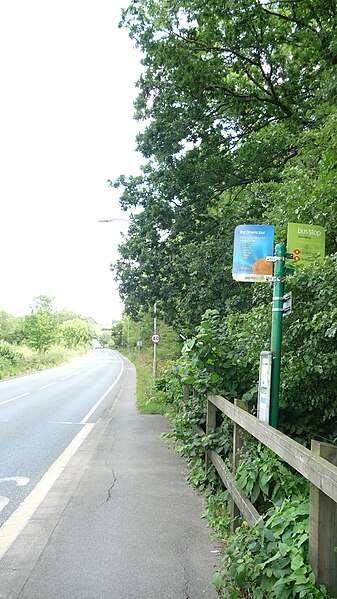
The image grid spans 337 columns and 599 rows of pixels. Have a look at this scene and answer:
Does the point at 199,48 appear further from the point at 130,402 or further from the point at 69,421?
the point at 130,402

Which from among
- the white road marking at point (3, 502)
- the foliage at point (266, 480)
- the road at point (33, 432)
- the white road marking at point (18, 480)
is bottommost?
the road at point (33, 432)

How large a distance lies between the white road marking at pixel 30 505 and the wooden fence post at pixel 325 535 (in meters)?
2.65

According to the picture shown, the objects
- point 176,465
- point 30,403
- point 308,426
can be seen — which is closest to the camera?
Answer: point 308,426

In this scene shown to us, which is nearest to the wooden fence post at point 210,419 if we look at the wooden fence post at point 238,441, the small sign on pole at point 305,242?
the wooden fence post at point 238,441

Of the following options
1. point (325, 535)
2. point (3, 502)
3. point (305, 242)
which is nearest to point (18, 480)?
point (3, 502)

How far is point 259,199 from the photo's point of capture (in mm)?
12969

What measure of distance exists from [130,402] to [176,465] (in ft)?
33.4

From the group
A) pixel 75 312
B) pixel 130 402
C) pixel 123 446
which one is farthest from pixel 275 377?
pixel 75 312

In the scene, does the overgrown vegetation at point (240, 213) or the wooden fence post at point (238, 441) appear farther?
the wooden fence post at point (238, 441)

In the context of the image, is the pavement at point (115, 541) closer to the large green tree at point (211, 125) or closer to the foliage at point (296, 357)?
the foliage at point (296, 357)

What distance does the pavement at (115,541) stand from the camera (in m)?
3.38

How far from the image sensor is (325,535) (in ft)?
7.73

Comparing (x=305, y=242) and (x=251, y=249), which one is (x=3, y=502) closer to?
(x=251, y=249)

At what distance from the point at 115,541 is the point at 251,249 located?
9.04 ft
